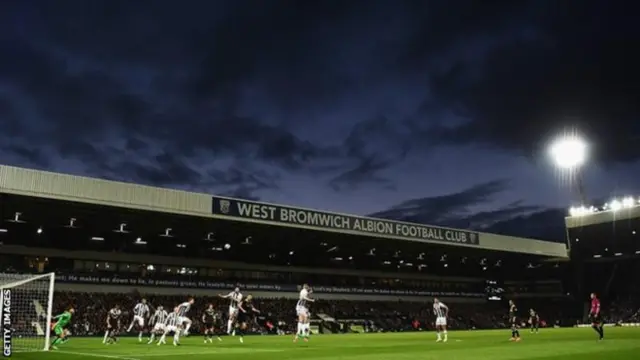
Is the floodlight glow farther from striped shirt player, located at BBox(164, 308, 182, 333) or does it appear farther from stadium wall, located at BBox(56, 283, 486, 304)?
striped shirt player, located at BBox(164, 308, 182, 333)

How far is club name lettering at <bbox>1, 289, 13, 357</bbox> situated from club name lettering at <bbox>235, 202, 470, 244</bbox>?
27.2m

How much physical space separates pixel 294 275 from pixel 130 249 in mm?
18931

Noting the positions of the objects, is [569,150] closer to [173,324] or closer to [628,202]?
[628,202]

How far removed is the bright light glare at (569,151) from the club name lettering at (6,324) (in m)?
56.9

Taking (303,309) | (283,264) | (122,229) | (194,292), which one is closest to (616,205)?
(283,264)

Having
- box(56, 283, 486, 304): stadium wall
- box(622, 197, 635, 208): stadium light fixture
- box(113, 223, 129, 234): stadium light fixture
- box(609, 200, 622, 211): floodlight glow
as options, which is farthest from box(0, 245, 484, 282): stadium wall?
box(622, 197, 635, 208): stadium light fixture

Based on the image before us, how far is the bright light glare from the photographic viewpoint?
63750 millimetres

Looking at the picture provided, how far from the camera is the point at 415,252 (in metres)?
67.5

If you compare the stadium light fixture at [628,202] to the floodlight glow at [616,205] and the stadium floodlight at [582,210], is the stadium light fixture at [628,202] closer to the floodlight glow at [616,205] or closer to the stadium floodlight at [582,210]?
the floodlight glow at [616,205]

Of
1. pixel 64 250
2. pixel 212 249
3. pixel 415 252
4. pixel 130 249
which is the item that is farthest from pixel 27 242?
pixel 415 252

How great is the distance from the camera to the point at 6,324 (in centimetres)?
1797

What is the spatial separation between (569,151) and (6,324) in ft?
191

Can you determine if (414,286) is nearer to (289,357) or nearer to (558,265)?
(558,265)

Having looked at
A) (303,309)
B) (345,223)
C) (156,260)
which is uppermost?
(345,223)
